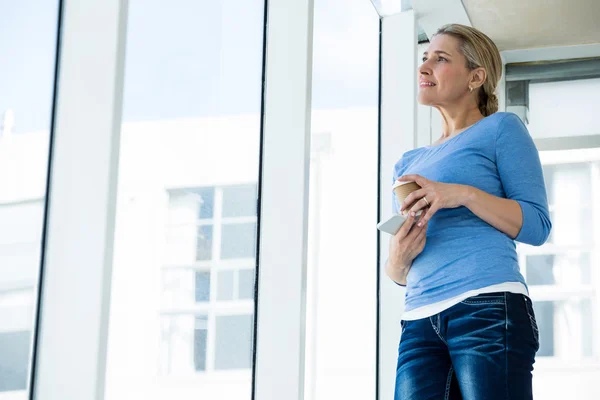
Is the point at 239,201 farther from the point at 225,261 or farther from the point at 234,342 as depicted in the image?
the point at 234,342

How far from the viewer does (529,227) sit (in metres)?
1.62

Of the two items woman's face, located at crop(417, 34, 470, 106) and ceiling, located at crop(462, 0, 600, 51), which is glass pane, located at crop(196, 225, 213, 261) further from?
ceiling, located at crop(462, 0, 600, 51)

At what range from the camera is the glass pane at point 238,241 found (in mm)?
2338

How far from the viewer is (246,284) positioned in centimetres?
239

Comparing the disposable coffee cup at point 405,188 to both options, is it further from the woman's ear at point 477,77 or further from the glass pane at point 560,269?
the glass pane at point 560,269

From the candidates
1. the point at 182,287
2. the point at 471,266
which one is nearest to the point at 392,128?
the point at 182,287

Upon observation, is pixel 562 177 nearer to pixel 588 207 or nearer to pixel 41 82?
pixel 588 207

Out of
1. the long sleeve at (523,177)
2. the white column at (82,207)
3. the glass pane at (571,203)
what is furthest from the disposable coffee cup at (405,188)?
the glass pane at (571,203)

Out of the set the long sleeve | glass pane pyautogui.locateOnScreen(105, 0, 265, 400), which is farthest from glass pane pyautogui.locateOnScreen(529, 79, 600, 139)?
the long sleeve

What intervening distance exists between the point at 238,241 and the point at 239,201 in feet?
0.39

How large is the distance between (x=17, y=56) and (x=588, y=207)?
3.32 m

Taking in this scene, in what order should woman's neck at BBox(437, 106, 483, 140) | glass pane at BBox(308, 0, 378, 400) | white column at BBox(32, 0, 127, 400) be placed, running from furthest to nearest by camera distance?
glass pane at BBox(308, 0, 378, 400) → woman's neck at BBox(437, 106, 483, 140) → white column at BBox(32, 0, 127, 400)

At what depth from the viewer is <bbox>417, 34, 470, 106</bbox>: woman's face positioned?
186 cm

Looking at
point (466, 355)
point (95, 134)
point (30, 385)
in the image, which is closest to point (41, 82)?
point (95, 134)
